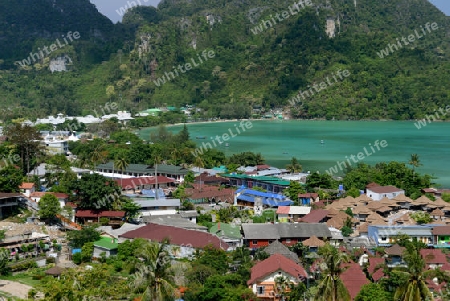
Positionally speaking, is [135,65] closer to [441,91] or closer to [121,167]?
[441,91]

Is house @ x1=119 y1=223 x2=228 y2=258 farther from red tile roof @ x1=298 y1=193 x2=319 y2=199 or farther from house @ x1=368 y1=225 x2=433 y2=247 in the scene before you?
red tile roof @ x1=298 y1=193 x2=319 y2=199

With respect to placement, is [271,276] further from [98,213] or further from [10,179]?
[10,179]

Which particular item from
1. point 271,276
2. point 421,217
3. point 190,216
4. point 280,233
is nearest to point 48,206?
point 190,216

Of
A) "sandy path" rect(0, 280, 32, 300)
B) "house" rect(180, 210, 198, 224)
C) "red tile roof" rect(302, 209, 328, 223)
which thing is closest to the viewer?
"sandy path" rect(0, 280, 32, 300)

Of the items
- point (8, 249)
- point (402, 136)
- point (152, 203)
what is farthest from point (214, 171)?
point (402, 136)

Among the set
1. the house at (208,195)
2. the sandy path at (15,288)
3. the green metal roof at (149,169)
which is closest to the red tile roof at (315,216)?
the house at (208,195)

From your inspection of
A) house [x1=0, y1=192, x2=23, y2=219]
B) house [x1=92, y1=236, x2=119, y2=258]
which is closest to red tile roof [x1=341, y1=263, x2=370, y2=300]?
house [x1=92, y1=236, x2=119, y2=258]
